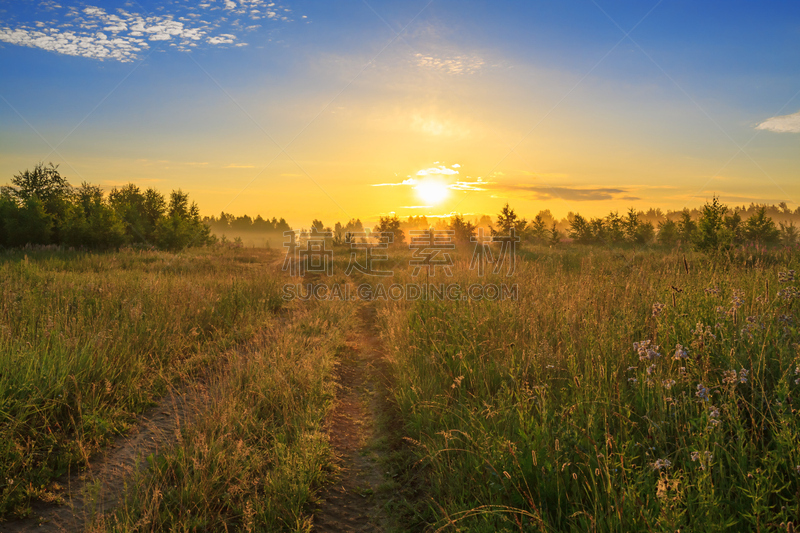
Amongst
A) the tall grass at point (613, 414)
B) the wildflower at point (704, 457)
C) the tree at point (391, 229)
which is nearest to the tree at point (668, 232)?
the tree at point (391, 229)

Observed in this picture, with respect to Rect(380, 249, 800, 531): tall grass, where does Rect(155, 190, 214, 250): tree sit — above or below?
above

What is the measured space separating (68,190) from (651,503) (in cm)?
4501

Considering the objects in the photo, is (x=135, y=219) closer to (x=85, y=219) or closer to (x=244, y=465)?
(x=85, y=219)

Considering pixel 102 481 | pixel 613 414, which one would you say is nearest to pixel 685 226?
pixel 613 414

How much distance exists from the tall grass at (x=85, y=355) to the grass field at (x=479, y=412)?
0.03 m

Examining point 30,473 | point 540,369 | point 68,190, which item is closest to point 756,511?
point 540,369

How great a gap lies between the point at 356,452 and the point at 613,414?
8.49 feet

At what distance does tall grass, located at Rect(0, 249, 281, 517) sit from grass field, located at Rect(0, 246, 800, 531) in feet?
0.09

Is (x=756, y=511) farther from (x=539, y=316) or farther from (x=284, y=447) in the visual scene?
(x=539, y=316)

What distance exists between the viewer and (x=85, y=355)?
4.84m

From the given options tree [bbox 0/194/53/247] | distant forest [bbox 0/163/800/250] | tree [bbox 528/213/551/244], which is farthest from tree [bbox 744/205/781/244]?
tree [bbox 0/194/53/247]

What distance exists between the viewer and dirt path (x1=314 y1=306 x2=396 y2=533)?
3.09 metres

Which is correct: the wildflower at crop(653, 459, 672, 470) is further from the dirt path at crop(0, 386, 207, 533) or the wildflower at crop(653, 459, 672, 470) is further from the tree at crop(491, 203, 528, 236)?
the tree at crop(491, 203, 528, 236)

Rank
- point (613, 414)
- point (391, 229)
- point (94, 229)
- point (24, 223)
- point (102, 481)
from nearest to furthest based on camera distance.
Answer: point (613, 414)
point (102, 481)
point (24, 223)
point (94, 229)
point (391, 229)
